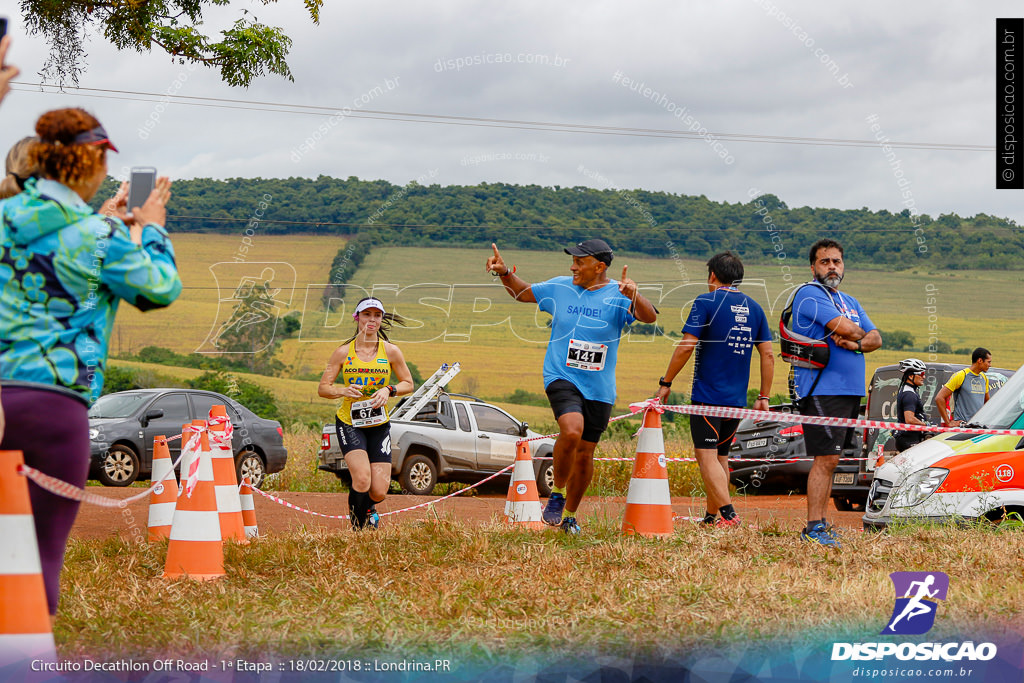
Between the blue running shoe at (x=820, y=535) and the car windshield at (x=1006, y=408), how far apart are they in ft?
6.55

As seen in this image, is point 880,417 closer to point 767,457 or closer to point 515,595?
point 767,457

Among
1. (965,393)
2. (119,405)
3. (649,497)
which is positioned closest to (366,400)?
(649,497)

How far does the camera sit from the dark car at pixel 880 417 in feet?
43.0

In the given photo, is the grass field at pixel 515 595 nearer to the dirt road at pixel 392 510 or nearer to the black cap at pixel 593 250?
the dirt road at pixel 392 510

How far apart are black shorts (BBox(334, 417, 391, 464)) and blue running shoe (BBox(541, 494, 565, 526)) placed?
1.42m

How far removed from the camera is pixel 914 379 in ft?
A: 43.5

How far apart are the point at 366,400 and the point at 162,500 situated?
182cm

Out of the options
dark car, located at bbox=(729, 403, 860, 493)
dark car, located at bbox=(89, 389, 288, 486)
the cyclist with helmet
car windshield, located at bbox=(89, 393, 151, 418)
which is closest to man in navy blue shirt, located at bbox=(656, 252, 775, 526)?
the cyclist with helmet

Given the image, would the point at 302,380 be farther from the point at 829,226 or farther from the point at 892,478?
the point at 892,478

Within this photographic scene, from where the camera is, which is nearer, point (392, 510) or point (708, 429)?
point (708, 429)

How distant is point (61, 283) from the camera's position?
3422 mm

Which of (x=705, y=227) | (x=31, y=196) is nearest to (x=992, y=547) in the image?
(x=31, y=196)

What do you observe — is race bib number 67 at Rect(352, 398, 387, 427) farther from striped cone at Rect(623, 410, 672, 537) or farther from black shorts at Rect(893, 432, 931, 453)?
black shorts at Rect(893, 432, 931, 453)

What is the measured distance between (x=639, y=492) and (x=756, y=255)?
1903 centimetres
